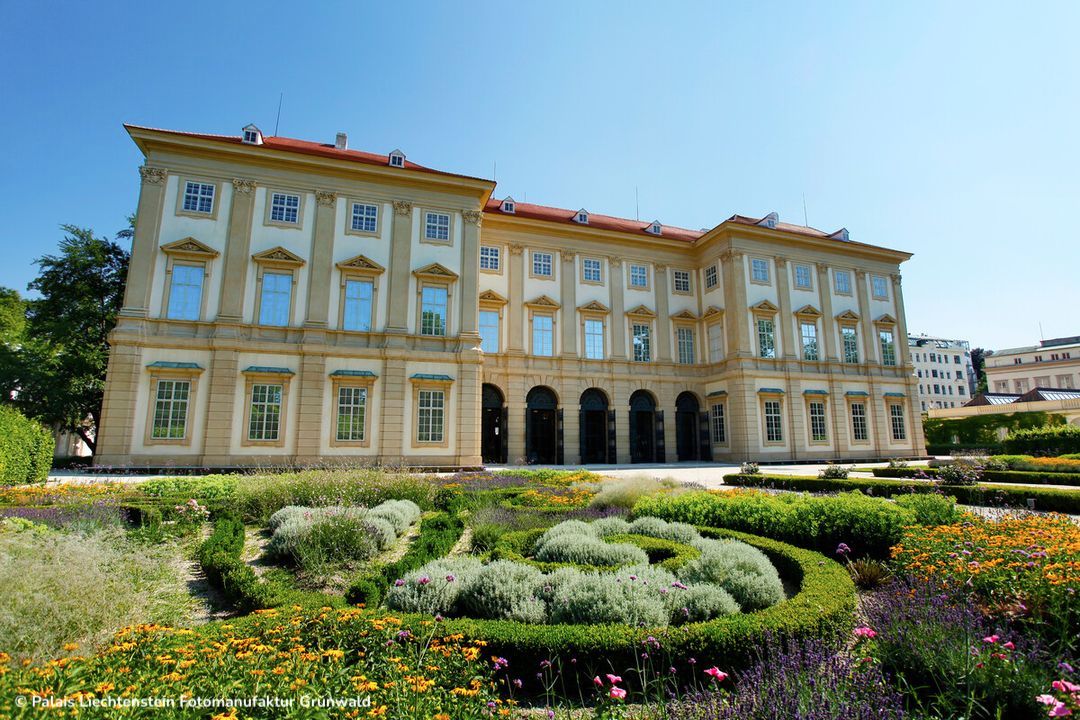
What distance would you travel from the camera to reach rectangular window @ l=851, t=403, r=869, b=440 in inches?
1284

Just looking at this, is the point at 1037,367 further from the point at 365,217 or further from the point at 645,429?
the point at 365,217

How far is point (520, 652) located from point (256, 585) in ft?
10.7

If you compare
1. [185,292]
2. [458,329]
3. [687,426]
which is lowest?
[687,426]

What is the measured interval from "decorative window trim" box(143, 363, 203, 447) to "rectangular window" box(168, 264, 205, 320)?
89.3 inches

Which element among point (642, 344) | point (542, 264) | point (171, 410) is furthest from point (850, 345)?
point (171, 410)

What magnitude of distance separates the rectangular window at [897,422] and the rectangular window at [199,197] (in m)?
39.8

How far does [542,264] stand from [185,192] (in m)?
17.4

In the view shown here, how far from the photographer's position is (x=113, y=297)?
94.4 feet

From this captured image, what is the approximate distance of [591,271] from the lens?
31.5 m

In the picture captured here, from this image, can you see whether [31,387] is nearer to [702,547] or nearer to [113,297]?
[113,297]

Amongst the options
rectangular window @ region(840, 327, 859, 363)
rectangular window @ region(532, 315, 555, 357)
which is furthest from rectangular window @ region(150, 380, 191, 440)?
rectangular window @ region(840, 327, 859, 363)

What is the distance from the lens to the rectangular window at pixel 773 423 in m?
30.2

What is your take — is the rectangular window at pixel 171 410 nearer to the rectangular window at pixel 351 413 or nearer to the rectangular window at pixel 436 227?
the rectangular window at pixel 351 413

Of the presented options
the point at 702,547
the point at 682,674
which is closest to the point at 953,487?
the point at 702,547
